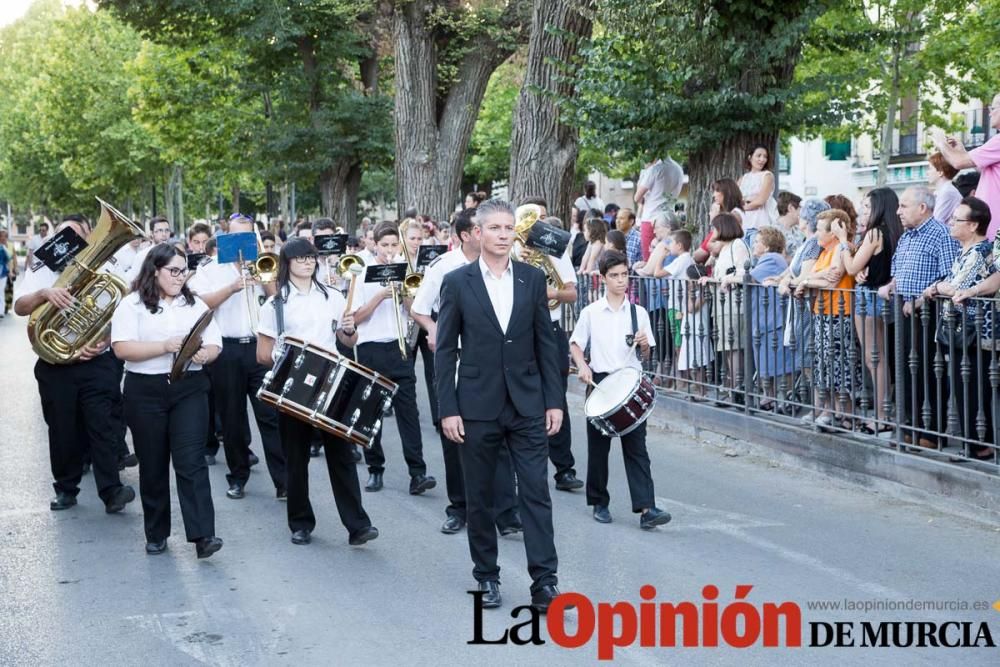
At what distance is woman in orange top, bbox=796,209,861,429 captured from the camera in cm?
1038

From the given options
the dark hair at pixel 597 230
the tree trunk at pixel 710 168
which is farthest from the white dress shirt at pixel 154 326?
the tree trunk at pixel 710 168

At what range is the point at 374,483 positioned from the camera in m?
10.3

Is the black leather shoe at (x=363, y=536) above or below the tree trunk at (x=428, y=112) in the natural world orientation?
below

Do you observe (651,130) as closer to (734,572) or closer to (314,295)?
(314,295)

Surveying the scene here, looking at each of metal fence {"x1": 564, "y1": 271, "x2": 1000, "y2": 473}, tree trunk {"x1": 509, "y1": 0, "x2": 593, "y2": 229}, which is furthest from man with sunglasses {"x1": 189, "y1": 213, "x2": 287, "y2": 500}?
tree trunk {"x1": 509, "y1": 0, "x2": 593, "y2": 229}

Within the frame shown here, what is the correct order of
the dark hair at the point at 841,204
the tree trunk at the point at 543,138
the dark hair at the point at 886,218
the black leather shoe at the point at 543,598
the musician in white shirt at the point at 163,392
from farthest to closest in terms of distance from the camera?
the tree trunk at the point at 543,138
the dark hair at the point at 841,204
the dark hair at the point at 886,218
the musician in white shirt at the point at 163,392
the black leather shoe at the point at 543,598

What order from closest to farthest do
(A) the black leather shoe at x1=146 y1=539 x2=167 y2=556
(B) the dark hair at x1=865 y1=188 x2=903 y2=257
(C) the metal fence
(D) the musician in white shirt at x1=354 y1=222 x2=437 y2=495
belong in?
(A) the black leather shoe at x1=146 y1=539 x2=167 y2=556, (C) the metal fence, (D) the musician in white shirt at x1=354 y1=222 x2=437 y2=495, (B) the dark hair at x1=865 y1=188 x2=903 y2=257

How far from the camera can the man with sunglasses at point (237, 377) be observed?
1015 centimetres

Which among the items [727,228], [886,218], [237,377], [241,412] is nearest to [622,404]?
[886,218]

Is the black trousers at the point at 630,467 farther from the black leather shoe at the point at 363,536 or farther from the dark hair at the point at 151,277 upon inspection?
the dark hair at the point at 151,277

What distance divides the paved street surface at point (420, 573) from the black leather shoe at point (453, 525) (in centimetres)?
8

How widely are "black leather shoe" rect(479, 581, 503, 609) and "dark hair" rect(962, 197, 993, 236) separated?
4265 millimetres

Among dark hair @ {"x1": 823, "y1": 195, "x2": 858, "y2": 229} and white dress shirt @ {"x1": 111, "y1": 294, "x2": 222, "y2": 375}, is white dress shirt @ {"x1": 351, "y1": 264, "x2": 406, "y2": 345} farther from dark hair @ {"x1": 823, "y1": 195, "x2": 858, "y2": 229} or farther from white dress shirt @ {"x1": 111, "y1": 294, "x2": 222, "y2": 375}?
dark hair @ {"x1": 823, "y1": 195, "x2": 858, "y2": 229}

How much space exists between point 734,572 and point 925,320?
2.75 m
